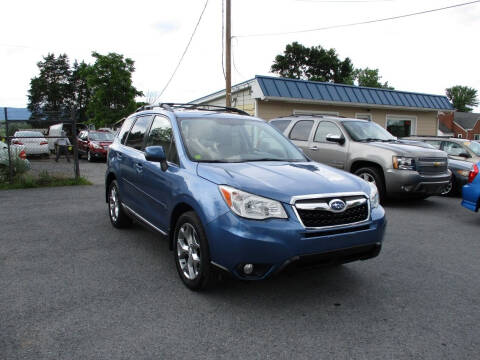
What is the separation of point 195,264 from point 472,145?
9550 millimetres

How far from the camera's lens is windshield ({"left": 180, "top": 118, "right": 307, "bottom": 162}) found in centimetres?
404

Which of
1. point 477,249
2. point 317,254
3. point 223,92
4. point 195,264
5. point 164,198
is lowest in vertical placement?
point 477,249

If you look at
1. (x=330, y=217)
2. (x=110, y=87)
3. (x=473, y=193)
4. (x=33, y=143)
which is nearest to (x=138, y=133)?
(x=330, y=217)

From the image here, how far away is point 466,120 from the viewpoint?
73.1 m

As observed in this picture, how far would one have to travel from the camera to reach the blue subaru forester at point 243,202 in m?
3.06

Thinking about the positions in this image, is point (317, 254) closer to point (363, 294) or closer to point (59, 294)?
point (363, 294)

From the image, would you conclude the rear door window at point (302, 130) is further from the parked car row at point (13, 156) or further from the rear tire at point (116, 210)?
the parked car row at point (13, 156)

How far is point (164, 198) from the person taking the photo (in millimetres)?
4023

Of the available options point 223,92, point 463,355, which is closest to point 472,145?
point 463,355

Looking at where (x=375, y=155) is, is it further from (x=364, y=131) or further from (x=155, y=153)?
(x=155, y=153)

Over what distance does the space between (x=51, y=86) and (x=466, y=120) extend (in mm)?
81848

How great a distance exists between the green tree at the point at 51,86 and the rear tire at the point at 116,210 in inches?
3103

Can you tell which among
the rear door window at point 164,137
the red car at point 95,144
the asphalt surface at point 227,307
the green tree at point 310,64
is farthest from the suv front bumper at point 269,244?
the green tree at point 310,64

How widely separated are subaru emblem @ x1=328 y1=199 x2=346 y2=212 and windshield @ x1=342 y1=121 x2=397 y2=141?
5.67 meters
